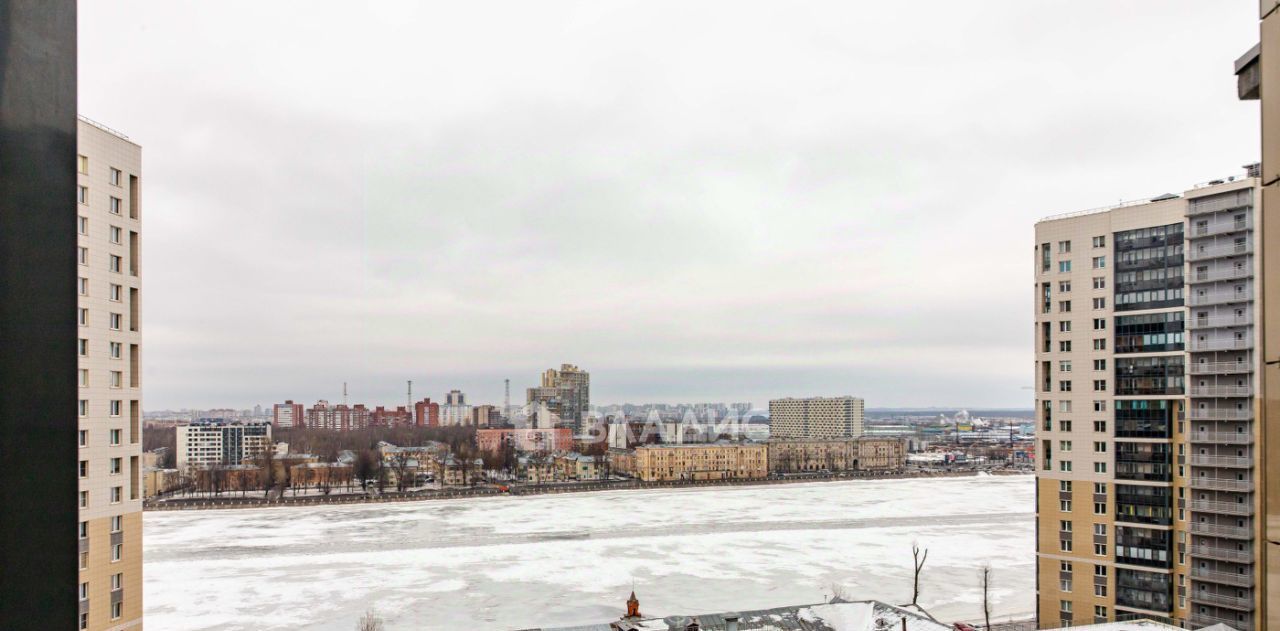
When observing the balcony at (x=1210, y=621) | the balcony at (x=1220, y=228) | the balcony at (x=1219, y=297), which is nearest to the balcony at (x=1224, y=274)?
the balcony at (x=1219, y=297)

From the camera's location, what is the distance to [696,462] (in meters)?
47.2

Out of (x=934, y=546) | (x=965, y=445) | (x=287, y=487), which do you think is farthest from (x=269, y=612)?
(x=965, y=445)

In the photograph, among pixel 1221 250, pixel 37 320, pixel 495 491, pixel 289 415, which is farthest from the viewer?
pixel 289 415

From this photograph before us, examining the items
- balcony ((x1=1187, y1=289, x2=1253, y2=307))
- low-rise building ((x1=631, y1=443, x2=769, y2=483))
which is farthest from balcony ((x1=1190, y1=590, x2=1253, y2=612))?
low-rise building ((x1=631, y1=443, x2=769, y2=483))

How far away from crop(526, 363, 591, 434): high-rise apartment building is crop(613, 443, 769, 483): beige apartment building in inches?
800

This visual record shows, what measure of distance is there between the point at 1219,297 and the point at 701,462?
38897mm

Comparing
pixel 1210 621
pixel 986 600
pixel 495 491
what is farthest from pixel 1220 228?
pixel 495 491

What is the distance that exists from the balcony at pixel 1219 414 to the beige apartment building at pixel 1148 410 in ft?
0.04

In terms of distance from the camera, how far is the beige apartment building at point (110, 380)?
6566mm

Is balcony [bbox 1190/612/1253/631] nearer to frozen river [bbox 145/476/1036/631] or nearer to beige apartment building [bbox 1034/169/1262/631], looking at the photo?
beige apartment building [bbox 1034/169/1262/631]

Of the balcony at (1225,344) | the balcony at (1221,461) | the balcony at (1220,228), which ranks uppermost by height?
the balcony at (1220,228)

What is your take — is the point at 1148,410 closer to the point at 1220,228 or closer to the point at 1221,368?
the point at 1221,368

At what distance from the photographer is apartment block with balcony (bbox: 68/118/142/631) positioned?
6.57 metres

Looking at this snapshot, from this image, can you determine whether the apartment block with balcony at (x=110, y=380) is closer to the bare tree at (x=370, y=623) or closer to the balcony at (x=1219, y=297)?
the bare tree at (x=370, y=623)
